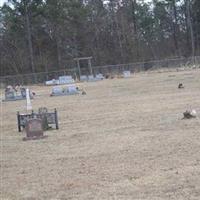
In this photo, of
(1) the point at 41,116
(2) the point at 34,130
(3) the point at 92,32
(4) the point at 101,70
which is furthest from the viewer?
(3) the point at 92,32

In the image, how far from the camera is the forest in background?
84250mm

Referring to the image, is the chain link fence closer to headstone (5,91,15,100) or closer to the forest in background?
the forest in background

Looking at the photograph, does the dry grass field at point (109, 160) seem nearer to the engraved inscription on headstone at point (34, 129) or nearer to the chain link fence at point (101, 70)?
the engraved inscription on headstone at point (34, 129)

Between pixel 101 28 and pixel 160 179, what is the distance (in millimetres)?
84176

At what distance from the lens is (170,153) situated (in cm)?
1174

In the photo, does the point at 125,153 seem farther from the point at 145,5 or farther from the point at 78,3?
the point at 145,5

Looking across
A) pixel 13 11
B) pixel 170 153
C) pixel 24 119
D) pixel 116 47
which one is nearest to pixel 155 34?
pixel 116 47

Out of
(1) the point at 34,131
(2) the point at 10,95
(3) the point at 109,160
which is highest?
(2) the point at 10,95

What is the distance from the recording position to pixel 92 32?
297 ft

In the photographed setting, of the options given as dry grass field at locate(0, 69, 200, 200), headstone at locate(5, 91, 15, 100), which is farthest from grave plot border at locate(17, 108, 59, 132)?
headstone at locate(5, 91, 15, 100)

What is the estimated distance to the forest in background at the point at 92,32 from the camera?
276 ft

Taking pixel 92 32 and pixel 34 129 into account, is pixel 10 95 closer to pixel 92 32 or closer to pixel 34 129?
pixel 34 129

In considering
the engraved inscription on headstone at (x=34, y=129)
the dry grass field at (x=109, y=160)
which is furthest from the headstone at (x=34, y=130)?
the dry grass field at (x=109, y=160)

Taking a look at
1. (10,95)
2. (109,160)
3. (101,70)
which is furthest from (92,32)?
(109,160)
